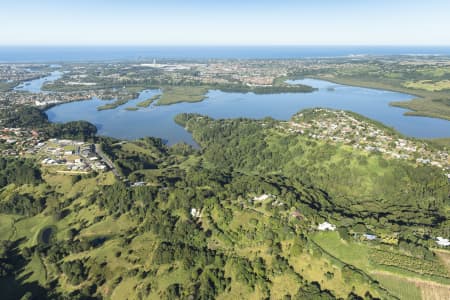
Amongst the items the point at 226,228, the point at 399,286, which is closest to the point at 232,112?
the point at 226,228

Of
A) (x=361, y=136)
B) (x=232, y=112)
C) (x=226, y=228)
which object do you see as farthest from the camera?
(x=232, y=112)

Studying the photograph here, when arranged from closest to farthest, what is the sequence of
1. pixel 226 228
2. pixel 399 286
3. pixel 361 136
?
pixel 399 286, pixel 226 228, pixel 361 136

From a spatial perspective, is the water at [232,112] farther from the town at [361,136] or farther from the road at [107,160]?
the town at [361,136]

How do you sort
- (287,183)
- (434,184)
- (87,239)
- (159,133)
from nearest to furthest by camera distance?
1. (87,239)
2. (434,184)
3. (287,183)
4. (159,133)

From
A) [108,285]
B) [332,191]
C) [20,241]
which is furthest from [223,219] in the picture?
[20,241]

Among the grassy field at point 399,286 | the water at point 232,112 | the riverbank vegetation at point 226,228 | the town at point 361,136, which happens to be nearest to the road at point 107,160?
the riverbank vegetation at point 226,228

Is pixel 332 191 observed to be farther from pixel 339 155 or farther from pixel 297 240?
pixel 297 240

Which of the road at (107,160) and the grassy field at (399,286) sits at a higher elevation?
the road at (107,160)

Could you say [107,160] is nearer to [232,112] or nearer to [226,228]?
[226,228]
